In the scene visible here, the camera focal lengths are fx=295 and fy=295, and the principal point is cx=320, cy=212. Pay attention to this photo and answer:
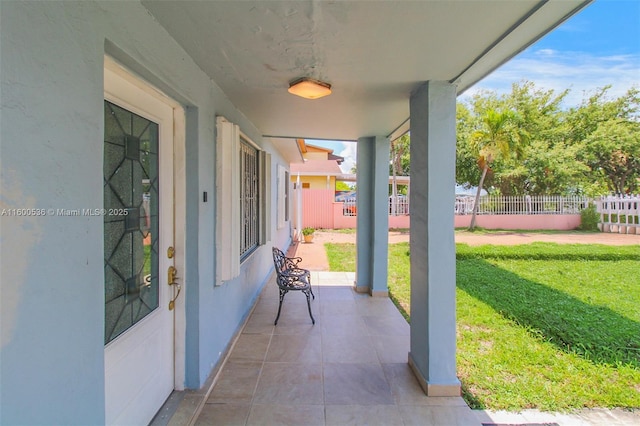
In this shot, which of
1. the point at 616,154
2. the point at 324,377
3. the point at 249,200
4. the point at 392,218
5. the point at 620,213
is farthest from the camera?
the point at 616,154

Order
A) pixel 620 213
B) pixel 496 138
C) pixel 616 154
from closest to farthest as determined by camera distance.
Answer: pixel 496 138 < pixel 620 213 < pixel 616 154

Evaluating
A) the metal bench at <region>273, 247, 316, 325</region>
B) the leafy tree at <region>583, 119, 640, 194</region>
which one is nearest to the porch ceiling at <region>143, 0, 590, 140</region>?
the metal bench at <region>273, 247, 316, 325</region>

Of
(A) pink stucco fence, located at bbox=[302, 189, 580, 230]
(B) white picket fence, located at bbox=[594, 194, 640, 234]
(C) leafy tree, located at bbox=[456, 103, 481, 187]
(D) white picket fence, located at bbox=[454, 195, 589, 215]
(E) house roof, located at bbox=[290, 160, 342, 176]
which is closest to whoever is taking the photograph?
(B) white picket fence, located at bbox=[594, 194, 640, 234]

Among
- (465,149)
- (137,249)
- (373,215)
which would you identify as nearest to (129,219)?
(137,249)

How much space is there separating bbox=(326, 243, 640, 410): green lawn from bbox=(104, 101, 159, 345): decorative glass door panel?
8.03ft

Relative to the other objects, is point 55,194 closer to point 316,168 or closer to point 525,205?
point 316,168

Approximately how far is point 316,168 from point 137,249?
13255mm

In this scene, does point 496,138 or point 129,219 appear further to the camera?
point 496,138

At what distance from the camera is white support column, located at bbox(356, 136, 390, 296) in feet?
15.0

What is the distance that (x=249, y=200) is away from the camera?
408cm

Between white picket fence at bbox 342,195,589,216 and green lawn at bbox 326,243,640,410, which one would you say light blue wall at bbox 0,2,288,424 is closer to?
green lawn at bbox 326,243,640,410

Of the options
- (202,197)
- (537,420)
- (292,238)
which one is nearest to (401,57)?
(202,197)

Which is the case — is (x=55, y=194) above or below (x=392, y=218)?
above

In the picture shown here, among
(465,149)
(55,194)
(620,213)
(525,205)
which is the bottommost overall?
(620,213)
